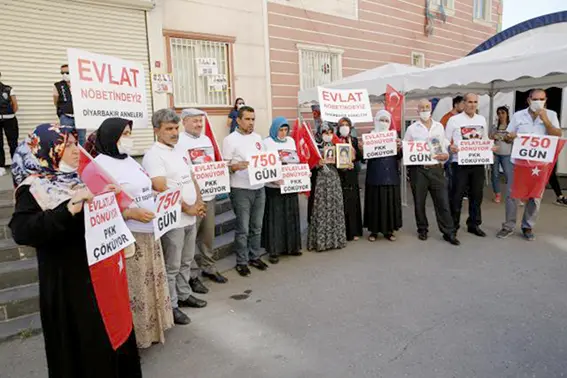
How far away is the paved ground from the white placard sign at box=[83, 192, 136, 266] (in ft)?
4.05

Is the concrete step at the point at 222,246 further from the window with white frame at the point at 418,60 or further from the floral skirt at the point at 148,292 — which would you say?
the window with white frame at the point at 418,60

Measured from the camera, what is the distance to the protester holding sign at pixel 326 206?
6012mm

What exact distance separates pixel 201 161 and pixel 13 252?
2239 mm

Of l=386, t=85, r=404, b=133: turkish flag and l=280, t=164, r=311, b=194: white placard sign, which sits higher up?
l=386, t=85, r=404, b=133: turkish flag

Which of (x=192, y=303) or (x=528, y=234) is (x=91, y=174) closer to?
(x=192, y=303)

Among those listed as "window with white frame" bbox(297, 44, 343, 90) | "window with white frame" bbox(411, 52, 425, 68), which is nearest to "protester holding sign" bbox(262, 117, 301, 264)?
"window with white frame" bbox(297, 44, 343, 90)

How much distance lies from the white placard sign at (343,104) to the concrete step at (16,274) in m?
4.03

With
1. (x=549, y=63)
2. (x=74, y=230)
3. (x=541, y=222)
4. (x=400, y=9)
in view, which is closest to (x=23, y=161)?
(x=74, y=230)

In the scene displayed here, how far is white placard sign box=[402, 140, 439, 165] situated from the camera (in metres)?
6.13

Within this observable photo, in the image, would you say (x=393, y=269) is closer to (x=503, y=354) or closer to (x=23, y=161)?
(x=503, y=354)

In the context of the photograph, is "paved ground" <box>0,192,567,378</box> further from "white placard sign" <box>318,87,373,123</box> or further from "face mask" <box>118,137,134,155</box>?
"white placard sign" <box>318,87,373,123</box>

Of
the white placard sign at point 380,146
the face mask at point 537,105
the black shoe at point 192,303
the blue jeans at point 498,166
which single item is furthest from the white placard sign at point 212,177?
the blue jeans at point 498,166

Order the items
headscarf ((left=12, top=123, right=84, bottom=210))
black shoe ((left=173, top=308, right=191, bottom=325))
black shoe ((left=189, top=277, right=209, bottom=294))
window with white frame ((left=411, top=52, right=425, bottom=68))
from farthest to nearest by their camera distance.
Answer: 1. window with white frame ((left=411, top=52, right=425, bottom=68))
2. black shoe ((left=189, top=277, right=209, bottom=294))
3. black shoe ((left=173, top=308, right=191, bottom=325))
4. headscarf ((left=12, top=123, right=84, bottom=210))

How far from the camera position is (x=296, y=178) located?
5520 millimetres
